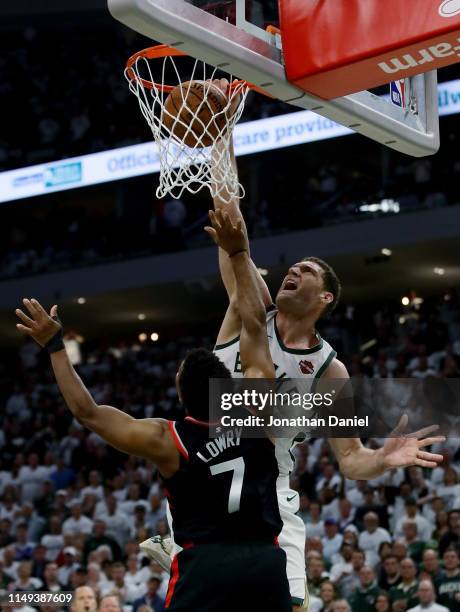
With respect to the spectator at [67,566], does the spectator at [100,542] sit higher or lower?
higher

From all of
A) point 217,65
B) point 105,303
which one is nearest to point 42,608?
point 217,65

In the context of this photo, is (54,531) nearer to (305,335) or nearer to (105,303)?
(105,303)

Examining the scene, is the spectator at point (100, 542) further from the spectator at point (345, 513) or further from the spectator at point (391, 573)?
the spectator at point (391, 573)

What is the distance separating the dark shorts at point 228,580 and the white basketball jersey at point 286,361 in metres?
0.89

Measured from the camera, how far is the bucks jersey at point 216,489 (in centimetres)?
379

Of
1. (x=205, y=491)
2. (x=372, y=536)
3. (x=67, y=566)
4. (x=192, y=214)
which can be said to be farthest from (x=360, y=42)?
(x=192, y=214)

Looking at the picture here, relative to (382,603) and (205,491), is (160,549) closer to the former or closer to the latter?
(205,491)

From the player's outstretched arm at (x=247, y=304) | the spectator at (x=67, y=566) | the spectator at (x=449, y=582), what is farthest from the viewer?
the spectator at (x=67, y=566)

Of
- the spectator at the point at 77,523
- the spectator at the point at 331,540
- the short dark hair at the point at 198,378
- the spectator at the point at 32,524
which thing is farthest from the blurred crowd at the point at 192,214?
the short dark hair at the point at 198,378

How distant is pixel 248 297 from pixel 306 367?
0.87 m

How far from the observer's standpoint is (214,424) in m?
3.83

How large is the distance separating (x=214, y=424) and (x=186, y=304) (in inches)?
612

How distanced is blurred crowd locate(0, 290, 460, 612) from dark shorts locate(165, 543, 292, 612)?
3.71 m

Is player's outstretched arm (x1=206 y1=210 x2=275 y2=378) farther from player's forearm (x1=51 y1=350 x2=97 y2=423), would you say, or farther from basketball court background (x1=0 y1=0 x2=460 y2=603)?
basketball court background (x1=0 y1=0 x2=460 y2=603)
